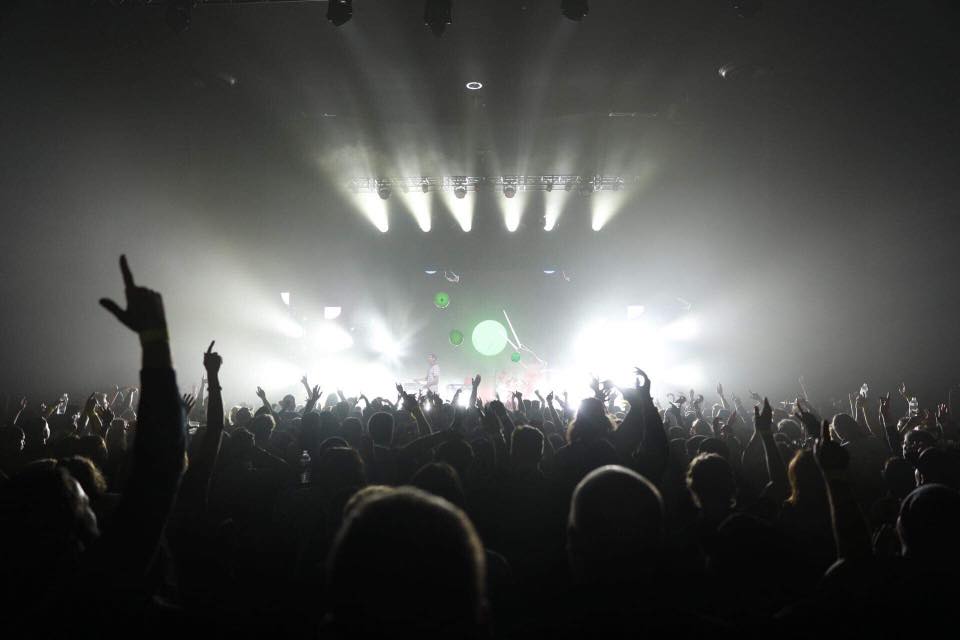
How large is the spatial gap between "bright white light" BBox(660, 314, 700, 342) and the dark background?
51 cm

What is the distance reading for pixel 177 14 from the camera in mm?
7387

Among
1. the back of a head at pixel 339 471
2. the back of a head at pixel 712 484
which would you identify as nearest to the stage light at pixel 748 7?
the back of a head at pixel 712 484

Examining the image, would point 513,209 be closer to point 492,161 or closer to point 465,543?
point 492,161

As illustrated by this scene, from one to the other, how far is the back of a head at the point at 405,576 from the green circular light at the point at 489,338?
60.2ft

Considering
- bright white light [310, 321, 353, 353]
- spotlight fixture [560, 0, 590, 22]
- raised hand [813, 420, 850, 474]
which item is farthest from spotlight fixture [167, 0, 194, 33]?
bright white light [310, 321, 353, 353]

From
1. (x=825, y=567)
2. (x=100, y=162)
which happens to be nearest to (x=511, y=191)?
(x=100, y=162)

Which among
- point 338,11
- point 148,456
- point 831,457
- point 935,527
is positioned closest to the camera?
point 148,456

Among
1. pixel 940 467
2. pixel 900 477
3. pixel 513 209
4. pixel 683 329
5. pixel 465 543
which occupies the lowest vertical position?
pixel 900 477

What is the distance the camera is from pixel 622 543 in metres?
1.43

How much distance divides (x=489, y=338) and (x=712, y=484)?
16758 millimetres

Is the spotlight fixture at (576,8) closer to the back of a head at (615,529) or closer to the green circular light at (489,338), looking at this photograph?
the back of a head at (615,529)

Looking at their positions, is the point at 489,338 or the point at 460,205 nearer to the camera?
the point at 460,205

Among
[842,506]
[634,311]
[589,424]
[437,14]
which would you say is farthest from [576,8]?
[634,311]

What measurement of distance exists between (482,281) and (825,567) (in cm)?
1730
